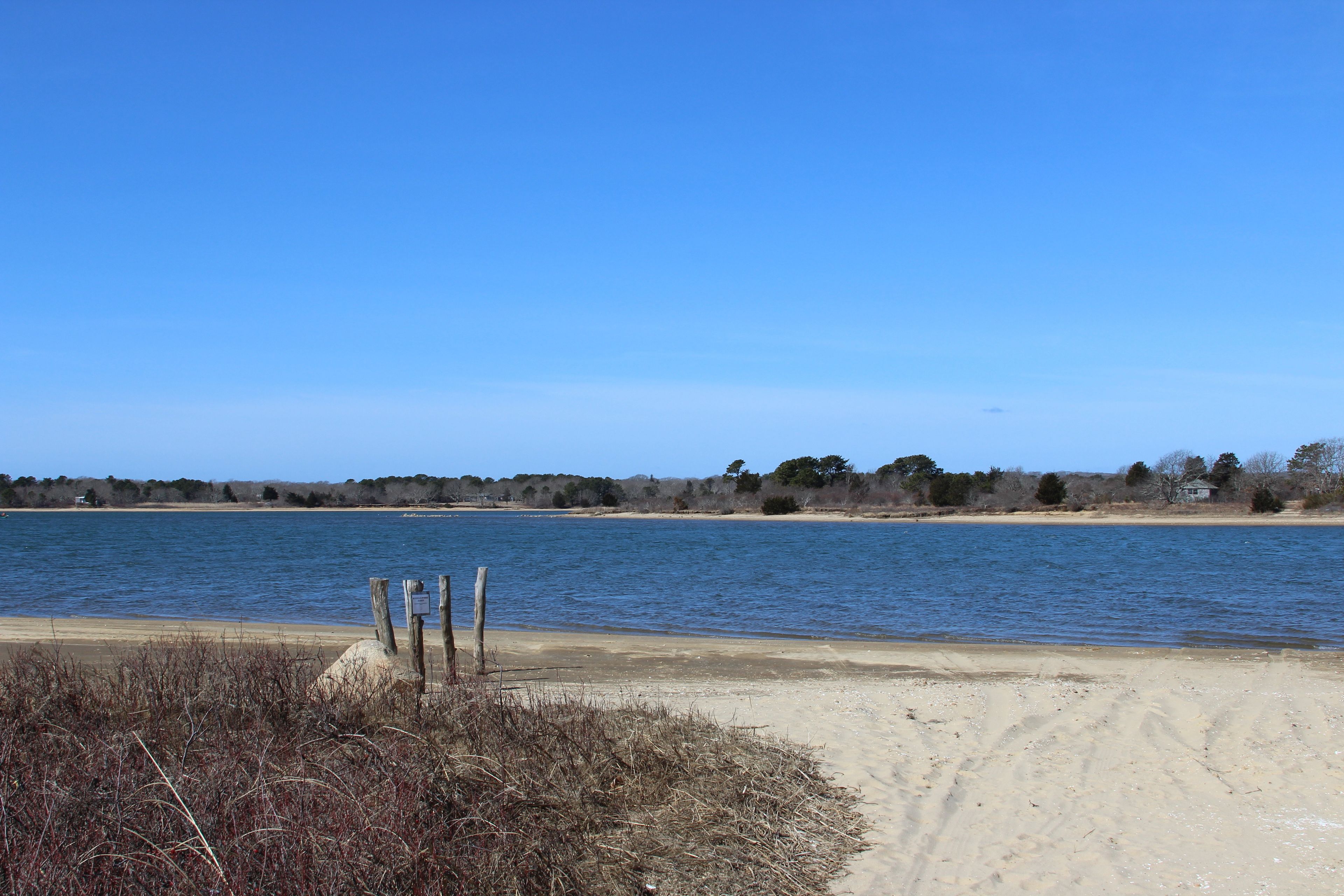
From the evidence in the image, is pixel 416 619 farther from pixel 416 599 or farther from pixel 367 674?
pixel 367 674

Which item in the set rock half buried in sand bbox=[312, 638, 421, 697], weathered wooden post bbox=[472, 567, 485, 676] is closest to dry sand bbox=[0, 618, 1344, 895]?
weathered wooden post bbox=[472, 567, 485, 676]

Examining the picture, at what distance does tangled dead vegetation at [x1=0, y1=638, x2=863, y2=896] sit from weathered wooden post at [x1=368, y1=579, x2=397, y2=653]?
4.15 metres

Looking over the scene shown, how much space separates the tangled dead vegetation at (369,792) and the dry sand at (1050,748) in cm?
83

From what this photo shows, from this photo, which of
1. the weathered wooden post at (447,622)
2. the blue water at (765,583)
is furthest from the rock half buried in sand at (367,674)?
the blue water at (765,583)

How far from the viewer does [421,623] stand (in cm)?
1170

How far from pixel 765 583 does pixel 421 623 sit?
917 inches

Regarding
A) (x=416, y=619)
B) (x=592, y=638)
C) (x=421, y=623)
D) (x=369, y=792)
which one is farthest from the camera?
(x=592, y=638)

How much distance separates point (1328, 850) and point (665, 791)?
4681 mm

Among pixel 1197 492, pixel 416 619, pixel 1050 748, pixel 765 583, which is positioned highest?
pixel 1197 492

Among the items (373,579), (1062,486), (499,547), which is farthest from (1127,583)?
(1062,486)

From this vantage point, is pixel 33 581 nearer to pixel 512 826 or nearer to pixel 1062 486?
pixel 512 826

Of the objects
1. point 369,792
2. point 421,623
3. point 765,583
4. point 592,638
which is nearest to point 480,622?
point 421,623

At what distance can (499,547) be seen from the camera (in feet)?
195

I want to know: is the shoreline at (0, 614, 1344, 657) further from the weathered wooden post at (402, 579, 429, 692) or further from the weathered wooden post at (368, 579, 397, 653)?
the weathered wooden post at (402, 579, 429, 692)
